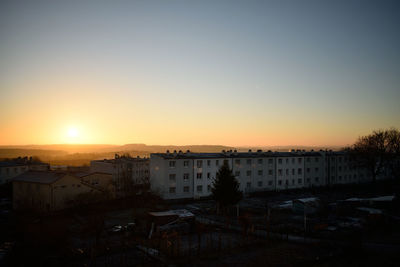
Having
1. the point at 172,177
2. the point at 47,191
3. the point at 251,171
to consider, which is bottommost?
the point at 47,191

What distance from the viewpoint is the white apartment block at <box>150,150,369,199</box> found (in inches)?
1848

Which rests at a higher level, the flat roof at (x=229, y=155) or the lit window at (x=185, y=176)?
the flat roof at (x=229, y=155)

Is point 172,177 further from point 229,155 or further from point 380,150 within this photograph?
point 380,150

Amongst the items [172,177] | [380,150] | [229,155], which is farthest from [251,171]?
[380,150]

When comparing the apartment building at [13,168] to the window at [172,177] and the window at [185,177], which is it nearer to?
the window at [172,177]

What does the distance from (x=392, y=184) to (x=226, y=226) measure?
53.4m

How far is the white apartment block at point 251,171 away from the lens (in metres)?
46.9

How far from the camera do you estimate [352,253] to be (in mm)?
20000

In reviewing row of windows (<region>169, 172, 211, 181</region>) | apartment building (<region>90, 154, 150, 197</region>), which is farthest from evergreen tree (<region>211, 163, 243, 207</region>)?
apartment building (<region>90, 154, 150, 197</region>)

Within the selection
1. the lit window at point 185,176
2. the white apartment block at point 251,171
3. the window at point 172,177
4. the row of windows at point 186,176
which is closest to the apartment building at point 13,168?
the white apartment block at point 251,171

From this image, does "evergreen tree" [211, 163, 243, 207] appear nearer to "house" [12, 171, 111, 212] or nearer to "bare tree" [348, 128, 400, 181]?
"house" [12, 171, 111, 212]

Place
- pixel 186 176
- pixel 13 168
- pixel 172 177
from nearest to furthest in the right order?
pixel 172 177 → pixel 186 176 → pixel 13 168

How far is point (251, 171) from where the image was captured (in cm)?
5419

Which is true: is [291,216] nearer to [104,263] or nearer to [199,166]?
[199,166]
